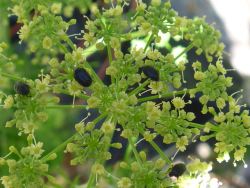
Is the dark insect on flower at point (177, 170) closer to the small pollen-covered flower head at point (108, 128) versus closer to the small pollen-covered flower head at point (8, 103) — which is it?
the small pollen-covered flower head at point (108, 128)

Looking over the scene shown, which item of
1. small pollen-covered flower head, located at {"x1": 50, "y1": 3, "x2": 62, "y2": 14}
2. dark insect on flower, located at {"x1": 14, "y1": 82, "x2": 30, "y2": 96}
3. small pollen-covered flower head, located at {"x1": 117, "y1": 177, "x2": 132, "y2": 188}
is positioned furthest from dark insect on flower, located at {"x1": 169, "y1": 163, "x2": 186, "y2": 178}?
small pollen-covered flower head, located at {"x1": 50, "y1": 3, "x2": 62, "y2": 14}

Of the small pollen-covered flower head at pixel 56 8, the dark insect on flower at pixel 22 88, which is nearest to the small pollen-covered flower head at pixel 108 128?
the dark insect on flower at pixel 22 88

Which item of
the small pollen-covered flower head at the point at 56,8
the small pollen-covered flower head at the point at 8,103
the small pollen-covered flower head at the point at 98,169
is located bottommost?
the small pollen-covered flower head at the point at 98,169

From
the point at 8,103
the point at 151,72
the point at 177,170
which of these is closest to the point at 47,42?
the point at 8,103

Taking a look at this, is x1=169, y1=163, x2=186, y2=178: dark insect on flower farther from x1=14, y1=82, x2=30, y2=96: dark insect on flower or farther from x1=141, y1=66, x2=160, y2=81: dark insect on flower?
x1=14, y1=82, x2=30, y2=96: dark insect on flower

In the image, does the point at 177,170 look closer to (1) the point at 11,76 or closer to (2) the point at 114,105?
(2) the point at 114,105

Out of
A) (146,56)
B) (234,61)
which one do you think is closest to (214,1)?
(234,61)
